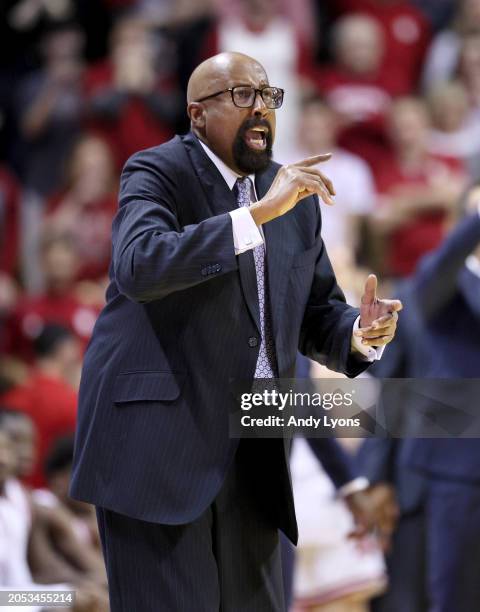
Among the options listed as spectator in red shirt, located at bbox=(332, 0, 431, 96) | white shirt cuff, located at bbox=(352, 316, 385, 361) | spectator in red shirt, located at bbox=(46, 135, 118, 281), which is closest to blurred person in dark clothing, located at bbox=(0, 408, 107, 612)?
white shirt cuff, located at bbox=(352, 316, 385, 361)

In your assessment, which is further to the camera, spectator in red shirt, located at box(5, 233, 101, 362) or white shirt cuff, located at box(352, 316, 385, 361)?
spectator in red shirt, located at box(5, 233, 101, 362)

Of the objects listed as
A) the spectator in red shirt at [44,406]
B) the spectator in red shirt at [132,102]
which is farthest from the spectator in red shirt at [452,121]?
the spectator in red shirt at [44,406]

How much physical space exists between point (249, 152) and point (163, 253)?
39 centimetres

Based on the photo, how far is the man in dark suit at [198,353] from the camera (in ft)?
9.55

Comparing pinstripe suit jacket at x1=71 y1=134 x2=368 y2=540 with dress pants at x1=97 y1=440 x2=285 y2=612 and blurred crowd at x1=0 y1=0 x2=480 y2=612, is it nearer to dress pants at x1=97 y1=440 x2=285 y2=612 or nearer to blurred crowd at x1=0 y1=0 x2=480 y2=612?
dress pants at x1=97 y1=440 x2=285 y2=612

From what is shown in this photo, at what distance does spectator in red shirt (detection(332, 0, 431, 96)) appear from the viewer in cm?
882

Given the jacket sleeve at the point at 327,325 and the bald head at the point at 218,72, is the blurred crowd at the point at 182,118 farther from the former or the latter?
the bald head at the point at 218,72

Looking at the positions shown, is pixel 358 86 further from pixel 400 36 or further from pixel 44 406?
pixel 44 406

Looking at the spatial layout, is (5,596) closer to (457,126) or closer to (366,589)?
(366,589)

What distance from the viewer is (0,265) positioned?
8062 mm

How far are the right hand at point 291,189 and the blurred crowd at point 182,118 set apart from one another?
420cm

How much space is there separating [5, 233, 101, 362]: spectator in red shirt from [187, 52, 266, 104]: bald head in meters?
4.41

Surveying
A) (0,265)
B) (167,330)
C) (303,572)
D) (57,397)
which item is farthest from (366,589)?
(0,265)

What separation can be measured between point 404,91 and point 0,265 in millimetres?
2861
